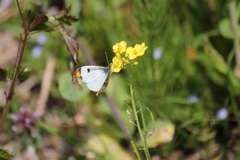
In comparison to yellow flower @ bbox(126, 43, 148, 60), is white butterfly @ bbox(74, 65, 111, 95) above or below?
below

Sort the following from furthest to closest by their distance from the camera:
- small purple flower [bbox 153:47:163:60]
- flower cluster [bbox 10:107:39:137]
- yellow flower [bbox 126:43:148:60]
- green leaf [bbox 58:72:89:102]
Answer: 1. small purple flower [bbox 153:47:163:60]
2. flower cluster [bbox 10:107:39:137]
3. green leaf [bbox 58:72:89:102]
4. yellow flower [bbox 126:43:148:60]

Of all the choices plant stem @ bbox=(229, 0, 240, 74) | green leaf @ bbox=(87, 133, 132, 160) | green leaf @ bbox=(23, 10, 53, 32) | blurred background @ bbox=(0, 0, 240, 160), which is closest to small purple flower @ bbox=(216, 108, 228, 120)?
blurred background @ bbox=(0, 0, 240, 160)

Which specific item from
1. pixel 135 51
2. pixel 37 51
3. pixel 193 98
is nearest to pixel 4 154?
pixel 135 51

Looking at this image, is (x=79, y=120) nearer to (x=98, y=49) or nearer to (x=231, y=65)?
(x=98, y=49)

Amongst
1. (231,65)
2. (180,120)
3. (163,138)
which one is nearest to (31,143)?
(163,138)

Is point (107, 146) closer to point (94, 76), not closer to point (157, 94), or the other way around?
point (157, 94)

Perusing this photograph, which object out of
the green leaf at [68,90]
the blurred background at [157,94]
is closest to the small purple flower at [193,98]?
the blurred background at [157,94]

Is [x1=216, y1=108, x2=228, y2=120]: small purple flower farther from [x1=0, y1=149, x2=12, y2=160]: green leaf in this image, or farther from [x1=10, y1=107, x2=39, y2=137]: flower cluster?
[x1=0, y1=149, x2=12, y2=160]: green leaf
